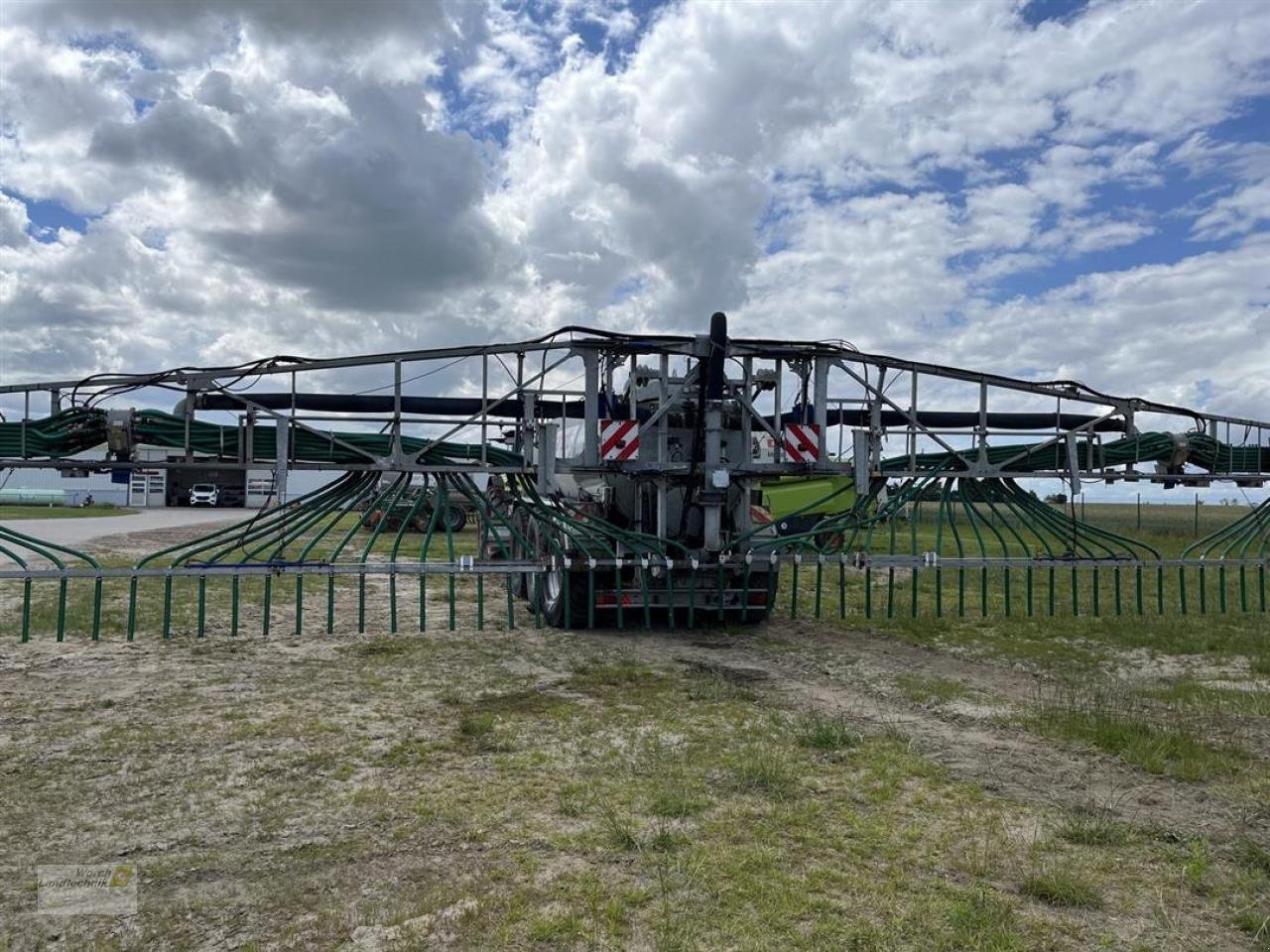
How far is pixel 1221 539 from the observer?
9477 millimetres

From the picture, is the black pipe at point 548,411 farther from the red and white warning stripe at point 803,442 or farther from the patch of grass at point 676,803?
the patch of grass at point 676,803

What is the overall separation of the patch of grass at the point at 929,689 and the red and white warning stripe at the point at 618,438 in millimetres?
2872

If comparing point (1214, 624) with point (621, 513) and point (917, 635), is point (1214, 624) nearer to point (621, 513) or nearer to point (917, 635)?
point (917, 635)

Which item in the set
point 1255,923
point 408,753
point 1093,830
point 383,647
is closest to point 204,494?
point 383,647

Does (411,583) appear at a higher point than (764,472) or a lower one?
lower

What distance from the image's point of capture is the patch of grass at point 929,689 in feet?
21.5

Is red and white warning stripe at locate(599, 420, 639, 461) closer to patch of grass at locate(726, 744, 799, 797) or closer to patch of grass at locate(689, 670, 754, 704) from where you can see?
patch of grass at locate(689, 670, 754, 704)

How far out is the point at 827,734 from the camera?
5.30m

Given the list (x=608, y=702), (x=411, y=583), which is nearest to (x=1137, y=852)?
(x=608, y=702)

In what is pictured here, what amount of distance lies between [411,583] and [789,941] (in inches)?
484

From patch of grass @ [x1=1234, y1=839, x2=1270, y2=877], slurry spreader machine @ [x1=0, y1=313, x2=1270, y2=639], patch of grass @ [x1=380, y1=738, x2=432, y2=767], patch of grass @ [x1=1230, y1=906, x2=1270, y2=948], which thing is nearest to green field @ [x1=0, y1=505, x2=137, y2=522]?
slurry spreader machine @ [x1=0, y1=313, x2=1270, y2=639]

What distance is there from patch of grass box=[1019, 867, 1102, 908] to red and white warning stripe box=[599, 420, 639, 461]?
16.6 feet

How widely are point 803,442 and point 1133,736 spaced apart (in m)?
3.75

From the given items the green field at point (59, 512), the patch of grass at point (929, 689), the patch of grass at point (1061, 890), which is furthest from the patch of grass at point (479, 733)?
the green field at point (59, 512)
